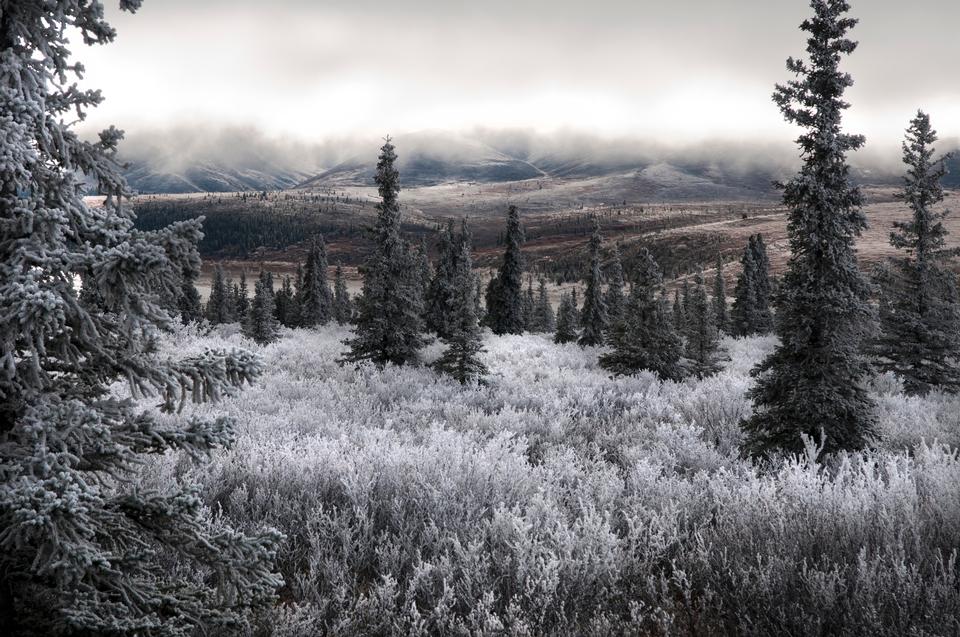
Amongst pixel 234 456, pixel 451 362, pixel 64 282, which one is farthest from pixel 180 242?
pixel 451 362

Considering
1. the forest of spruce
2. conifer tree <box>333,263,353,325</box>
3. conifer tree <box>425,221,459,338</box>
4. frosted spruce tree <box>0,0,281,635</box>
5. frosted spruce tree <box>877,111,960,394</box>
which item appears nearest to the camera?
frosted spruce tree <box>0,0,281,635</box>

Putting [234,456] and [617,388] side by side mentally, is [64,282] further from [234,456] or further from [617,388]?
[617,388]

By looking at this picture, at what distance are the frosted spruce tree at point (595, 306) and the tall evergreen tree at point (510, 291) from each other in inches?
252

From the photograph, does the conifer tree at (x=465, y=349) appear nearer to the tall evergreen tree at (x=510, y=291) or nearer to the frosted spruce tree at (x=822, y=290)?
the frosted spruce tree at (x=822, y=290)

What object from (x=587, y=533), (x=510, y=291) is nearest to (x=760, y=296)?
(x=510, y=291)

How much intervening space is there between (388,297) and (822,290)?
13.0 m

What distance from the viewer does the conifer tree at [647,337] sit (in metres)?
17.5

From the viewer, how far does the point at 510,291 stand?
40000 millimetres

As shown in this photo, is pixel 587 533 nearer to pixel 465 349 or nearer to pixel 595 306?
pixel 465 349

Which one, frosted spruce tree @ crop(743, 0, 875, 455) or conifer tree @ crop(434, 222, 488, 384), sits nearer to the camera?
frosted spruce tree @ crop(743, 0, 875, 455)

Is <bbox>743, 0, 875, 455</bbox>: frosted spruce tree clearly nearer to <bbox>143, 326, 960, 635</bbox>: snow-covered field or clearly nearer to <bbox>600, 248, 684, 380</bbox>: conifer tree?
<bbox>143, 326, 960, 635</bbox>: snow-covered field

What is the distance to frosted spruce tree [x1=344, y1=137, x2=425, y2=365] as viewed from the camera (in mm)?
16844

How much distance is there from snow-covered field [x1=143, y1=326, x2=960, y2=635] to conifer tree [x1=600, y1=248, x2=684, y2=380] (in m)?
9.67

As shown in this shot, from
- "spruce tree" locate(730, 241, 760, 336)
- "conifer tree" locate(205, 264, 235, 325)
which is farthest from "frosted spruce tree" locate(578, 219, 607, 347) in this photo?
"conifer tree" locate(205, 264, 235, 325)
